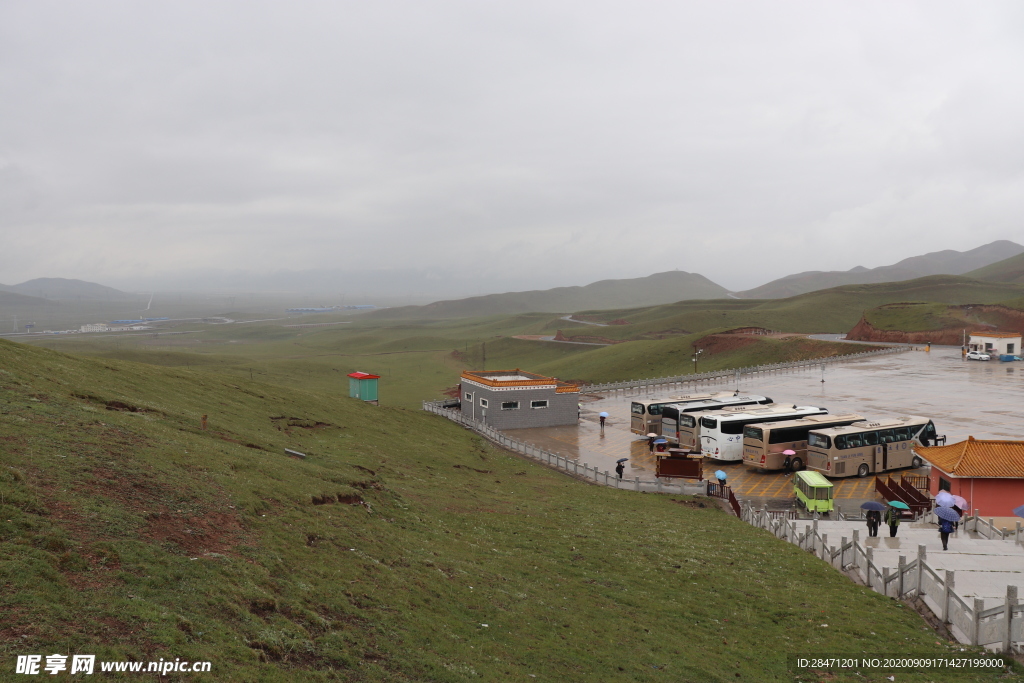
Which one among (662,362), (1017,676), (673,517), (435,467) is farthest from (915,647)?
(662,362)

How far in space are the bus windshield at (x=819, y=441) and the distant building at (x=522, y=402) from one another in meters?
20.4

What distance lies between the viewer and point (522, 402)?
5209cm

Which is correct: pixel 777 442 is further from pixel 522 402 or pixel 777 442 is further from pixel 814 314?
pixel 814 314

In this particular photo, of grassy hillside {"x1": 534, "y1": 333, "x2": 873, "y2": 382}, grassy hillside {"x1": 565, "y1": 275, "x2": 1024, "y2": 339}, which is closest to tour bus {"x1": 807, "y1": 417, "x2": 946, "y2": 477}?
grassy hillside {"x1": 534, "y1": 333, "x2": 873, "y2": 382}

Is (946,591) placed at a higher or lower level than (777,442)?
higher

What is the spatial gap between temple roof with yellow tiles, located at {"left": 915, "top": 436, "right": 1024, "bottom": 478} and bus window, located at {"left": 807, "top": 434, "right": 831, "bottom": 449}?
7466 mm

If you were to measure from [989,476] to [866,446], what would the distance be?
9.95 metres

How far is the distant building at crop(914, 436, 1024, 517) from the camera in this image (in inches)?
1012

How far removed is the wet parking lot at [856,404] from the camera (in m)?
36.6

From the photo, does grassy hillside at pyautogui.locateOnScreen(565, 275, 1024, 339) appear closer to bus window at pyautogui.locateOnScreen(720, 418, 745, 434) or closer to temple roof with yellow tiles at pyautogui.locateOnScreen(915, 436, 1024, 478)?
bus window at pyautogui.locateOnScreen(720, 418, 745, 434)

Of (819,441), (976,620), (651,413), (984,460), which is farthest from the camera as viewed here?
(651,413)

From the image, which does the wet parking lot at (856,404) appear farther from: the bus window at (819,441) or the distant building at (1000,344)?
the distant building at (1000,344)

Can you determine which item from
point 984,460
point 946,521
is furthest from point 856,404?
point 946,521

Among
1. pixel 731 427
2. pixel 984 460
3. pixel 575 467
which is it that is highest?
pixel 984 460
